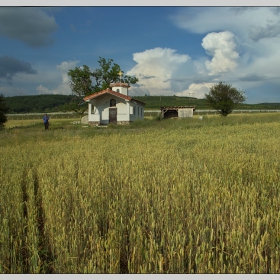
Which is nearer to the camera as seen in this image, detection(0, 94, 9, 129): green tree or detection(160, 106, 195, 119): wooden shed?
detection(0, 94, 9, 129): green tree

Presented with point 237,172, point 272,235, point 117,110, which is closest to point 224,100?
point 117,110

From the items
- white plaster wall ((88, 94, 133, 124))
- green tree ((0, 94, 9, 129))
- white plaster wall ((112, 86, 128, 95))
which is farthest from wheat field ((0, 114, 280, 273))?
white plaster wall ((112, 86, 128, 95))

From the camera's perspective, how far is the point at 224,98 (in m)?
54.3

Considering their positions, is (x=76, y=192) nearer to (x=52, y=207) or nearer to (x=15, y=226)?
(x=52, y=207)

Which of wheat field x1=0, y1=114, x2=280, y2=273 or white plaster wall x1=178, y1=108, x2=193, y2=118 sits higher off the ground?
white plaster wall x1=178, y1=108, x2=193, y2=118

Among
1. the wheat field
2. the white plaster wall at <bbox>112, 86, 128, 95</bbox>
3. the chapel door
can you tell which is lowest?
the wheat field

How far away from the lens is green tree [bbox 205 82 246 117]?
176 ft

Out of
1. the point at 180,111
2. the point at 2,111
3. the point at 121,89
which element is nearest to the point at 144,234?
the point at 2,111

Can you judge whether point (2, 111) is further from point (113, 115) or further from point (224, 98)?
point (224, 98)

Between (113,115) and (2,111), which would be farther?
(113,115)

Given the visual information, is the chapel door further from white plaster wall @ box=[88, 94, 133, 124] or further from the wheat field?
the wheat field

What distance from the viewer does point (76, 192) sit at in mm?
5098

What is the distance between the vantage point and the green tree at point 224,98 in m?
53.5

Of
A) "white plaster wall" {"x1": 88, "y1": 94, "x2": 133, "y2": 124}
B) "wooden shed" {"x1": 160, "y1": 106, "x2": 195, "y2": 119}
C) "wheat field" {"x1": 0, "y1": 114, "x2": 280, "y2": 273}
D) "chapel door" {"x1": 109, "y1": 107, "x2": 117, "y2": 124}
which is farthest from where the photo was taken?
"wooden shed" {"x1": 160, "y1": 106, "x2": 195, "y2": 119}
